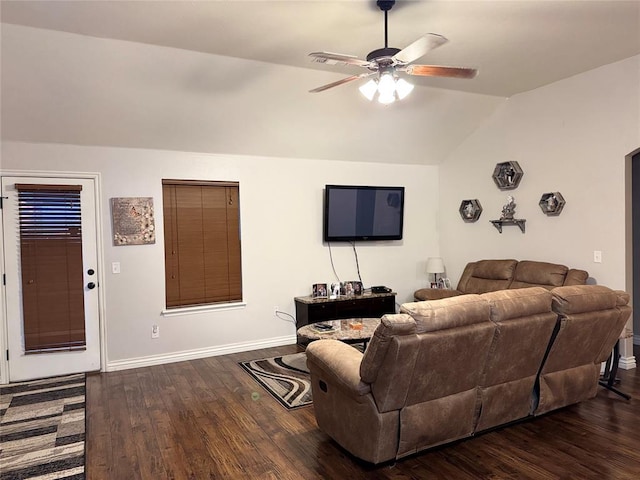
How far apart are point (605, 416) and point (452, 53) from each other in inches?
130

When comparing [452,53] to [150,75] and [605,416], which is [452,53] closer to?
[150,75]

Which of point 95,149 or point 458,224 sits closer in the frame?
point 95,149

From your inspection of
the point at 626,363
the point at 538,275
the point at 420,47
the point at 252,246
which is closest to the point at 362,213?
the point at 252,246

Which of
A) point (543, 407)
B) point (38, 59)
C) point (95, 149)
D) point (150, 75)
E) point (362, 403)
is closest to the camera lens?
point (362, 403)

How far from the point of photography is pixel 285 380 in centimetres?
434

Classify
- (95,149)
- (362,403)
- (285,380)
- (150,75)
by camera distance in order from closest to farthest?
(362,403) → (150,75) → (285,380) → (95,149)

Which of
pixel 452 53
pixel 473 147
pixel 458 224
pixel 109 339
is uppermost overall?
pixel 452 53

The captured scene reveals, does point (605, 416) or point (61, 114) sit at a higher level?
point (61, 114)

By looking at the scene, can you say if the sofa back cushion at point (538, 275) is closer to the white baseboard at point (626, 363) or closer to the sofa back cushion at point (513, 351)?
the white baseboard at point (626, 363)

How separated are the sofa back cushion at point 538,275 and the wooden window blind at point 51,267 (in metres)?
4.96

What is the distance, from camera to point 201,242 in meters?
5.31

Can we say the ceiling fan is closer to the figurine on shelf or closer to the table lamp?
the figurine on shelf

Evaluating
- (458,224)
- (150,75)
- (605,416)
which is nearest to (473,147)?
(458,224)

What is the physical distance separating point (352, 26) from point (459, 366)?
8.59ft
